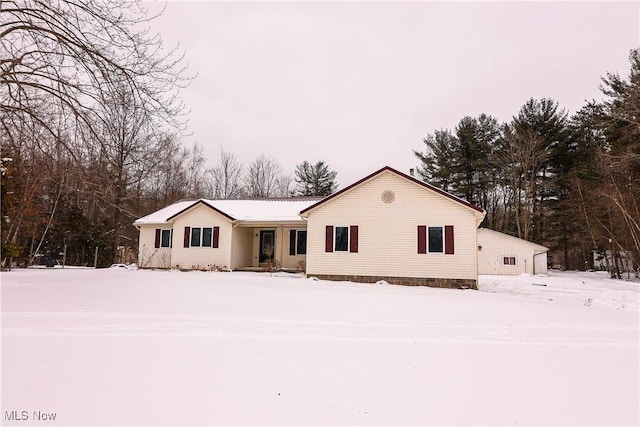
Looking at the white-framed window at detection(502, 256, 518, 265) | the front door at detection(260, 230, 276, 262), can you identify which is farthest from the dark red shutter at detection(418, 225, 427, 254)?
the white-framed window at detection(502, 256, 518, 265)

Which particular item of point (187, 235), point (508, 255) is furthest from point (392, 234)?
point (508, 255)

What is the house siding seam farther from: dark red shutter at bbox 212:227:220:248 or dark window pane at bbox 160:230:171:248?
dark window pane at bbox 160:230:171:248

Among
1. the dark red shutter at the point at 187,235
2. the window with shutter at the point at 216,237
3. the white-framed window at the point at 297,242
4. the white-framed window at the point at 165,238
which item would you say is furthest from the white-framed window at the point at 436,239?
the white-framed window at the point at 165,238

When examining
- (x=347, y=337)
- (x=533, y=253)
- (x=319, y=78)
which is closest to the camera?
(x=347, y=337)

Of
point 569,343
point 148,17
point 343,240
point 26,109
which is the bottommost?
point 569,343

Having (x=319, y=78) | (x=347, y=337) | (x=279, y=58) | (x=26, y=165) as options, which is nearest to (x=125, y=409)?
(x=347, y=337)

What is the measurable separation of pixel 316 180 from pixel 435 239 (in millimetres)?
28219

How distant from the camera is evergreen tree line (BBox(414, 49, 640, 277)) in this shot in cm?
2845

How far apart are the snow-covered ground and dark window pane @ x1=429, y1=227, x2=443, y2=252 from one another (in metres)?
6.77

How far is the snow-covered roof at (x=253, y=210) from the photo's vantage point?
19.0 meters

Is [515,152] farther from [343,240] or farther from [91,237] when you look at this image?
[91,237]

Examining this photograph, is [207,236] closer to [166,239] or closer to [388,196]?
[166,239]

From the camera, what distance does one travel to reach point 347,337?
5.79 meters

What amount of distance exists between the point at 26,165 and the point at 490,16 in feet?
43.0
